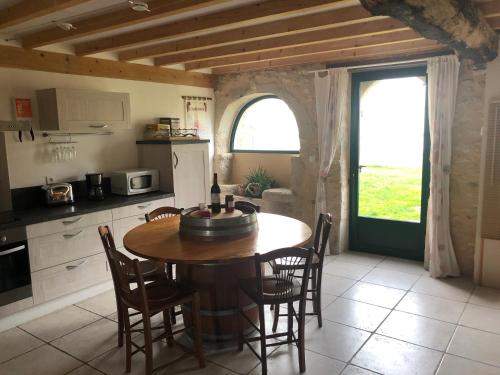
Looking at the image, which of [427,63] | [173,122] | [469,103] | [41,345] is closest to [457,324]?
[469,103]

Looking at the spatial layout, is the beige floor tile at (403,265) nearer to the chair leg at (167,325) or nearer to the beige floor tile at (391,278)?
the beige floor tile at (391,278)

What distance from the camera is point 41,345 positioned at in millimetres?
3139

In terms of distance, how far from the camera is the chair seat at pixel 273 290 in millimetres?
2625

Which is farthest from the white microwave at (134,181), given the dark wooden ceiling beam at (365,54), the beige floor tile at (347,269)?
the beige floor tile at (347,269)

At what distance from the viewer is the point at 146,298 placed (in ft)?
8.23

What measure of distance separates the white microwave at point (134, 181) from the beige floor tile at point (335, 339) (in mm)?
2500

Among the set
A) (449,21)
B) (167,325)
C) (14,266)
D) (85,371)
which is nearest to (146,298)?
(167,325)

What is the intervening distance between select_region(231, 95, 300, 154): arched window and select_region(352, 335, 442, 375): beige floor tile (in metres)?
3.31

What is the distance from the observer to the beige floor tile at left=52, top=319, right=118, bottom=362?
119 inches

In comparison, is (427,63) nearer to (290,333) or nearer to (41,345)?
(290,333)

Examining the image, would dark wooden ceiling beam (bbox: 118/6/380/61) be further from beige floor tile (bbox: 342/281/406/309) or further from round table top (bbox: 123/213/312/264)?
beige floor tile (bbox: 342/281/406/309)

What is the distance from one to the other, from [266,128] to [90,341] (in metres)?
4.00

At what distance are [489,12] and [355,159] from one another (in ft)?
7.89

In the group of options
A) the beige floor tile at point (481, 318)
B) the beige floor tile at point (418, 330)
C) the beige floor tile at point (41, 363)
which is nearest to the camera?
the beige floor tile at point (41, 363)
